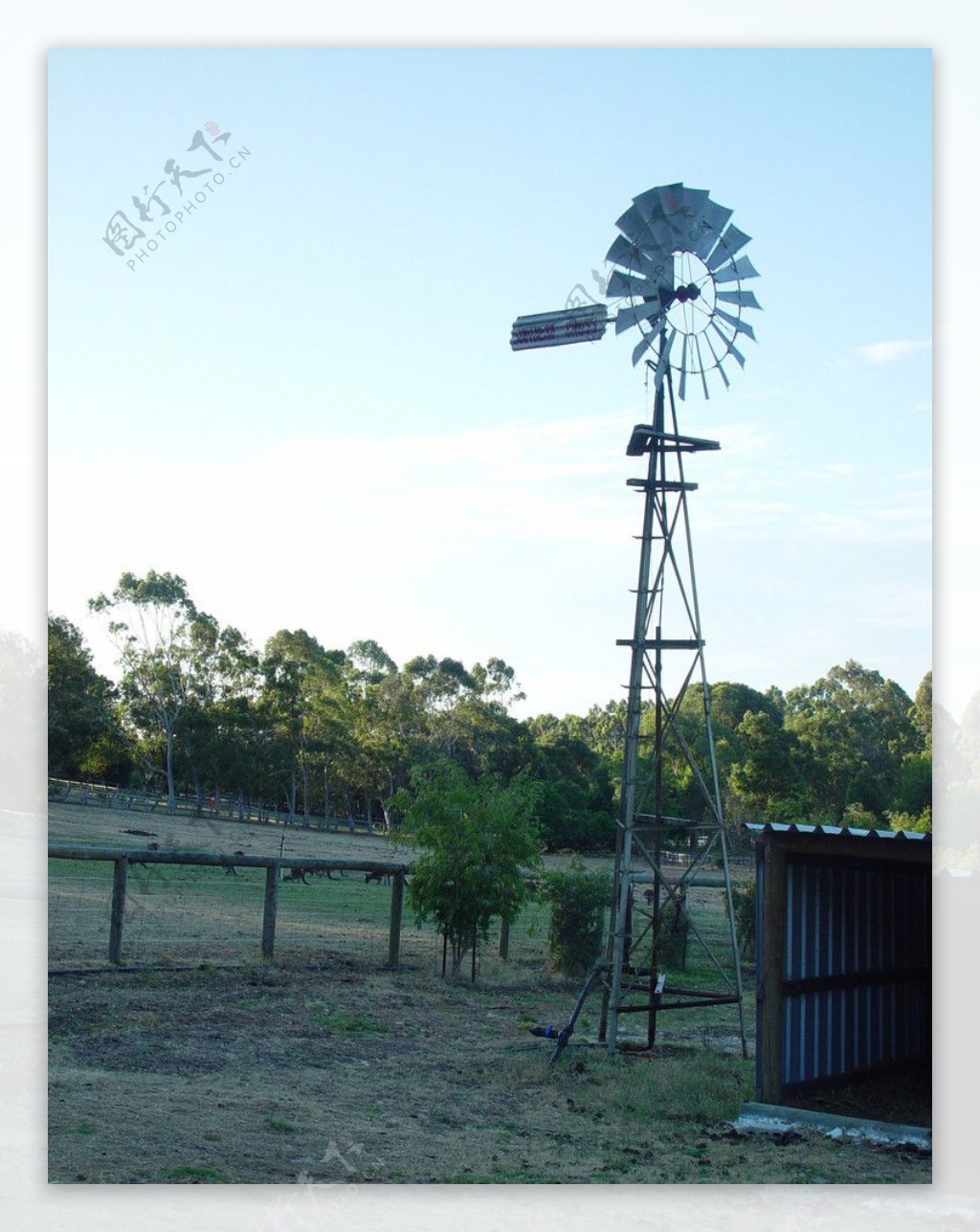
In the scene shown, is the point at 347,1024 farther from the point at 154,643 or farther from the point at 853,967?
the point at 853,967

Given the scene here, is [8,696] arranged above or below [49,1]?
below

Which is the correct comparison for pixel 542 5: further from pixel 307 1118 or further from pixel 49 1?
pixel 307 1118

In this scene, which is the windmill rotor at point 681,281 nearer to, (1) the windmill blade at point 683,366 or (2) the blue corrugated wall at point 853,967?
(1) the windmill blade at point 683,366

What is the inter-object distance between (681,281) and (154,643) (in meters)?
4.74

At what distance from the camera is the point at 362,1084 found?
7.84 metres

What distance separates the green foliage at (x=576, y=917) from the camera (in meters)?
11.9

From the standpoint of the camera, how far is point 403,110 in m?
7.78

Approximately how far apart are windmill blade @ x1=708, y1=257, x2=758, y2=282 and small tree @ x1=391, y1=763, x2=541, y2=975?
4.83 meters

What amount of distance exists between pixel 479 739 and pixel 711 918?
13.2 feet

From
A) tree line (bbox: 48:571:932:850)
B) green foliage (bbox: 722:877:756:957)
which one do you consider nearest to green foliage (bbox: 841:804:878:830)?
tree line (bbox: 48:571:932:850)

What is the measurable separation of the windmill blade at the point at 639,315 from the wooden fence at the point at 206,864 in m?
5.00

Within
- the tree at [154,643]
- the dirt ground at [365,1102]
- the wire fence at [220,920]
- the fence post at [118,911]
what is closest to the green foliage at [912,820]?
the dirt ground at [365,1102]

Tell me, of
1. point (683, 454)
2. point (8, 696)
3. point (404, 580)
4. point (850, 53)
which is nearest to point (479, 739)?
point (404, 580)

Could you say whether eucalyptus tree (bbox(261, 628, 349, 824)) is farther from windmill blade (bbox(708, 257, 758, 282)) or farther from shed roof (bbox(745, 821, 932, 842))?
shed roof (bbox(745, 821, 932, 842))
